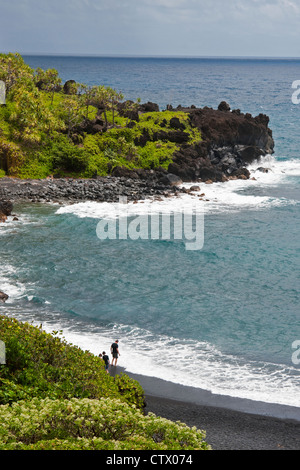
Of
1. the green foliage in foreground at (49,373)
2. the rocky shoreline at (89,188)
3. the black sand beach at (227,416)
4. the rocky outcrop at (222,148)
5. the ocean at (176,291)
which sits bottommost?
the black sand beach at (227,416)

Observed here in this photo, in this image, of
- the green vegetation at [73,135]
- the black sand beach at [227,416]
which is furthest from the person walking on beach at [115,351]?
the green vegetation at [73,135]

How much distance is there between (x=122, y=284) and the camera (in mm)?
42656

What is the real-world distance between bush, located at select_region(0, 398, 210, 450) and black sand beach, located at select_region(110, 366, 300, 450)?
18.0 ft

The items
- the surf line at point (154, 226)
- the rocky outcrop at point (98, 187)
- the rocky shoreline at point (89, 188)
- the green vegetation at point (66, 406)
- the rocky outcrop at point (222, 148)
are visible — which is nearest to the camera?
the green vegetation at point (66, 406)

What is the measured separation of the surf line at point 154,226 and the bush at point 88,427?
32837 millimetres

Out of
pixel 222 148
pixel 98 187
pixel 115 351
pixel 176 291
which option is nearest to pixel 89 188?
pixel 98 187

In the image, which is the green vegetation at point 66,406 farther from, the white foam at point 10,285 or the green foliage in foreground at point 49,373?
the white foam at point 10,285

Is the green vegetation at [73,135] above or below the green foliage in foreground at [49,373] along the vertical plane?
above

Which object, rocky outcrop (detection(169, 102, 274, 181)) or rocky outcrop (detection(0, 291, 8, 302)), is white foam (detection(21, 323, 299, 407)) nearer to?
rocky outcrop (detection(0, 291, 8, 302))

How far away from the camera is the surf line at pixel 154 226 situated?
53.6 meters

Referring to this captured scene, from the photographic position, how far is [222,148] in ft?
282

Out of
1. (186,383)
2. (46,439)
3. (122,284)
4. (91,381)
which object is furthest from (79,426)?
(122,284)

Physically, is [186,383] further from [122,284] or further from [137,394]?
[122,284]

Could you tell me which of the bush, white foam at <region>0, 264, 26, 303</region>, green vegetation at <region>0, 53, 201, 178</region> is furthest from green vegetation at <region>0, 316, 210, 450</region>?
green vegetation at <region>0, 53, 201, 178</region>
